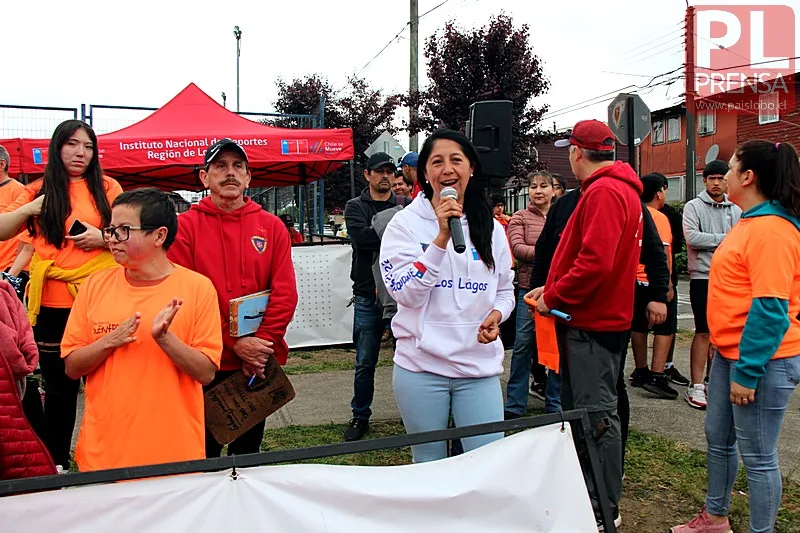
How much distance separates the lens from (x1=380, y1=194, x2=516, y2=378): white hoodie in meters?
2.69

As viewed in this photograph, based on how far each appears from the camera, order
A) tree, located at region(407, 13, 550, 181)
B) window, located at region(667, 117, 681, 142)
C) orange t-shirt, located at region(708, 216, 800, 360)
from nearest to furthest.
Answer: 1. orange t-shirt, located at region(708, 216, 800, 360)
2. tree, located at region(407, 13, 550, 181)
3. window, located at region(667, 117, 681, 142)

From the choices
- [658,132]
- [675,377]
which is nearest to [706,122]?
[658,132]

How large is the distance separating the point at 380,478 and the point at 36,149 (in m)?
8.81

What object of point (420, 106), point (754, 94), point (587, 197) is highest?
point (754, 94)

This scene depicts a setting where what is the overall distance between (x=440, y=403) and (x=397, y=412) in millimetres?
3045

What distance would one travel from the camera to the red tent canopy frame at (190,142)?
9.09 m

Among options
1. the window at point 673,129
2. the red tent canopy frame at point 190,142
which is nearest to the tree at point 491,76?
the red tent canopy frame at point 190,142

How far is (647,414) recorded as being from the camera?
5617mm

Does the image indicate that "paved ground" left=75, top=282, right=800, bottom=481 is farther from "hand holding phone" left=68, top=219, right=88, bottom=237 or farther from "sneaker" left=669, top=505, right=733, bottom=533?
"hand holding phone" left=68, top=219, right=88, bottom=237

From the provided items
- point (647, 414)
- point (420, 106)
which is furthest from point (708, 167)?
point (420, 106)

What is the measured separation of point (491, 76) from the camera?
15438 millimetres

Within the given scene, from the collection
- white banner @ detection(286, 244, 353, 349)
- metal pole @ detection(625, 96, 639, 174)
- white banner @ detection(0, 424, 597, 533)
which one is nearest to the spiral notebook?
white banner @ detection(0, 424, 597, 533)

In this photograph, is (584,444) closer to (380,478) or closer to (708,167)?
(380,478)

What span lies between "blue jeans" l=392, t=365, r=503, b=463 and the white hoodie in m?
0.05
